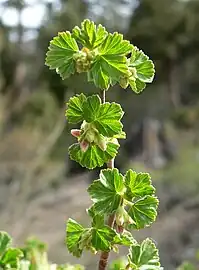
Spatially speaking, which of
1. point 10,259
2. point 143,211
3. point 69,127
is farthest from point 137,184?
point 69,127

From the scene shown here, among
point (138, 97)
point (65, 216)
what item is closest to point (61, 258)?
point (65, 216)

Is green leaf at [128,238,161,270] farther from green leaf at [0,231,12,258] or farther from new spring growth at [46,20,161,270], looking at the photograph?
green leaf at [0,231,12,258]

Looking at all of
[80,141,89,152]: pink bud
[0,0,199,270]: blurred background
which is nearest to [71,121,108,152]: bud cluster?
[80,141,89,152]: pink bud

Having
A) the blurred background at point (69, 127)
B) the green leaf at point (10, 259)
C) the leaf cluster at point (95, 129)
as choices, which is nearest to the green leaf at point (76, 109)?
the leaf cluster at point (95, 129)

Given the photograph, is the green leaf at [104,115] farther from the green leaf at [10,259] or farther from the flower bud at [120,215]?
the green leaf at [10,259]

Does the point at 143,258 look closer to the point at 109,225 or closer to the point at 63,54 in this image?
the point at 109,225
